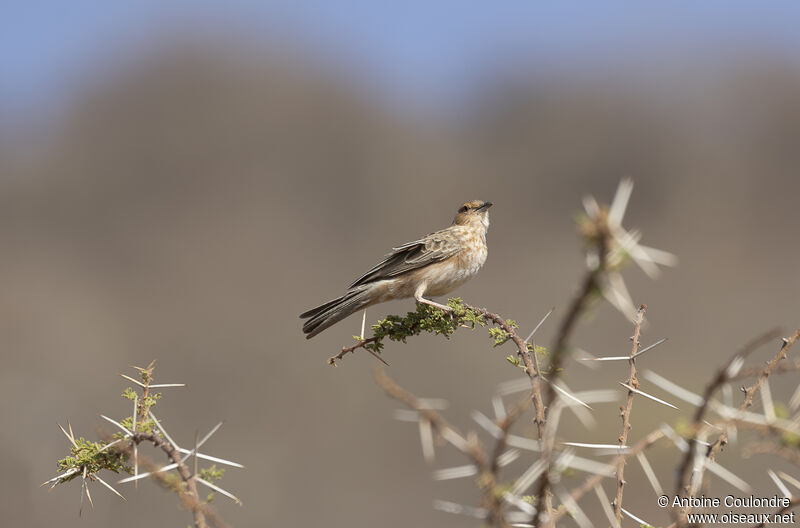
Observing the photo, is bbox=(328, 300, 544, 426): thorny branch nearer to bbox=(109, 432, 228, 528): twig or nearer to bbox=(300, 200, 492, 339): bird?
bbox=(109, 432, 228, 528): twig

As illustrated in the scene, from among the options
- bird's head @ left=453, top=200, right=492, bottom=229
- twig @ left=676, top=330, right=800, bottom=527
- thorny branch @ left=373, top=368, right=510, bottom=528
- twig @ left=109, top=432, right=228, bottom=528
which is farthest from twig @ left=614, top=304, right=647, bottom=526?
bird's head @ left=453, top=200, right=492, bottom=229

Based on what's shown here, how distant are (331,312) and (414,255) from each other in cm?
121

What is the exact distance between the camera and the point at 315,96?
45031 mm

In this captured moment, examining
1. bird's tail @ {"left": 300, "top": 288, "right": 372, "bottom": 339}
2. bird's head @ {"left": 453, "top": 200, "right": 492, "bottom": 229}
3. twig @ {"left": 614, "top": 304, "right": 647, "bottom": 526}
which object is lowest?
twig @ {"left": 614, "top": 304, "right": 647, "bottom": 526}

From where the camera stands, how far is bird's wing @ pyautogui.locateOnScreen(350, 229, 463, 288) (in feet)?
23.4

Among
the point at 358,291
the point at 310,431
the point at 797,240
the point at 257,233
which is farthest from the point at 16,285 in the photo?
the point at 797,240

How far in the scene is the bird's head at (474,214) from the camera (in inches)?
324

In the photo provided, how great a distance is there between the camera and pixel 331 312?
639 centimetres

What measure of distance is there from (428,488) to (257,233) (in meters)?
19.2

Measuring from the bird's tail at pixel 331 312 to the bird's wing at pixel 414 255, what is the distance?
10.1 inches

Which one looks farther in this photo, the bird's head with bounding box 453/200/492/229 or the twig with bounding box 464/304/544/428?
the bird's head with bounding box 453/200/492/229

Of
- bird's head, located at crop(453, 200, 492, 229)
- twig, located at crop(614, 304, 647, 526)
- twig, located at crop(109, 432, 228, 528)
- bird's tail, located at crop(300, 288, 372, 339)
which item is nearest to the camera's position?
twig, located at crop(109, 432, 228, 528)

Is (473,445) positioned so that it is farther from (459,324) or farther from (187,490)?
(459,324)

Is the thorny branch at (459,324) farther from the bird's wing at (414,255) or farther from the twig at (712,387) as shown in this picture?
the bird's wing at (414,255)
